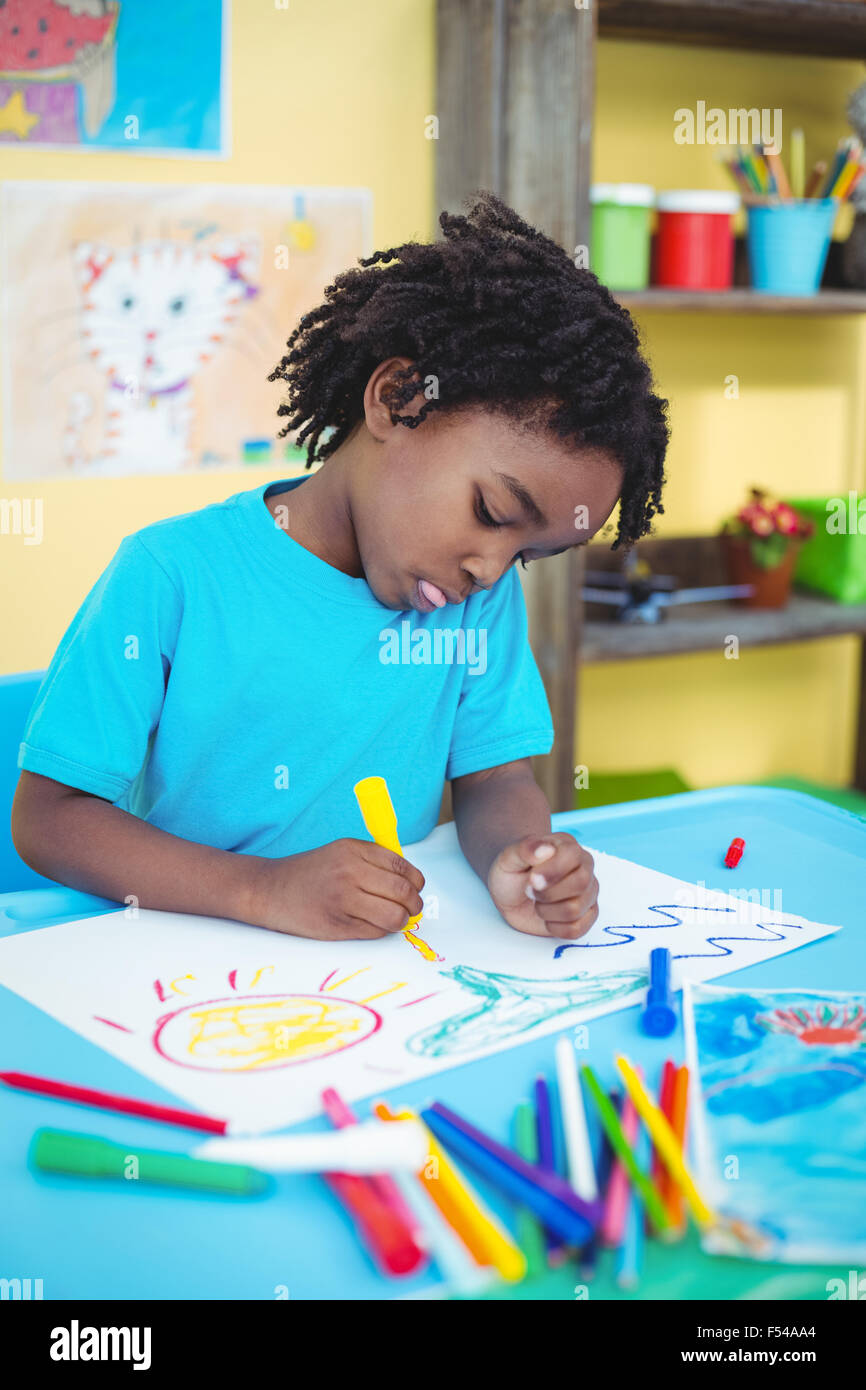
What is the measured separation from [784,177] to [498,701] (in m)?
1.29

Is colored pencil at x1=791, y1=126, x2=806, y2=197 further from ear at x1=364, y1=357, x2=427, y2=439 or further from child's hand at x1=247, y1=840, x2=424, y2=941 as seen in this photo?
child's hand at x1=247, y1=840, x2=424, y2=941

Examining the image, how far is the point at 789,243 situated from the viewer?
6.20 ft

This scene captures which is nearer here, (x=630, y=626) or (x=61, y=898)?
(x=61, y=898)

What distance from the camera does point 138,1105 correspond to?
540 millimetres

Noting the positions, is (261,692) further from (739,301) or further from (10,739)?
(739,301)

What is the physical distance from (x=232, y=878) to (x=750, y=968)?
0.31 meters

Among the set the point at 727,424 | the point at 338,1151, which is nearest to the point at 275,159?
the point at 727,424

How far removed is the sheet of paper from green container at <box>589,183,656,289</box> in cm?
119

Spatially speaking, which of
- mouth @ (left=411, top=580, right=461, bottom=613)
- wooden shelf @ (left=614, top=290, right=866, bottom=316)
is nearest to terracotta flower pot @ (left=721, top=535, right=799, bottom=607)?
wooden shelf @ (left=614, top=290, right=866, bottom=316)

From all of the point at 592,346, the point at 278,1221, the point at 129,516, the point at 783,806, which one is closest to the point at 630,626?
the point at 129,516

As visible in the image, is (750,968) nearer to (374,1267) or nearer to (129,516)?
(374,1267)

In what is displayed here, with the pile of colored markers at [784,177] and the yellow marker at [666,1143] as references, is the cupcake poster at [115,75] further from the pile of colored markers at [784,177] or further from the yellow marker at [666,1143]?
the yellow marker at [666,1143]

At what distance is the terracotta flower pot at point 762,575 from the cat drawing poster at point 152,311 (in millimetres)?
781

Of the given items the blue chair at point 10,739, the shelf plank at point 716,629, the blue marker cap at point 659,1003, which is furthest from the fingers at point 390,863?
the shelf plank at point 716,629
